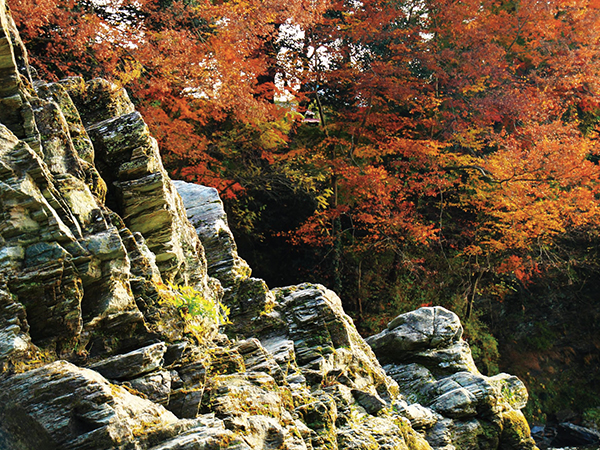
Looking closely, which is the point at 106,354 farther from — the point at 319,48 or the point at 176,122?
the point at 319,48

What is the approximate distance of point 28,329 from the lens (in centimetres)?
418

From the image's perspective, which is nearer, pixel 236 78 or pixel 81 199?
pixel 81 199

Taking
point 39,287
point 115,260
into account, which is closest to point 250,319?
point 115,260

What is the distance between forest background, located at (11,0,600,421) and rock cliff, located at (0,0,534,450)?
6934 millimetres

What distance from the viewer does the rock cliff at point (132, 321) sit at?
3.96 meters

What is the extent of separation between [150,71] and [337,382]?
8.93 meters

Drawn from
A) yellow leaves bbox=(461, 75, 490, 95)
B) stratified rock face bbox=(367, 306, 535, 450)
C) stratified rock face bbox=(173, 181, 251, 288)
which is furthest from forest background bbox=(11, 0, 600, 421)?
stratified rock face bbox=(367, 306, 535, 450)

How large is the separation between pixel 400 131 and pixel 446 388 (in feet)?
34.4

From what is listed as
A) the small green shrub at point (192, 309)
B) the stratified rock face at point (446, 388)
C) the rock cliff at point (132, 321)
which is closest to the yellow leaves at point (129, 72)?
the rock cliff at point (132, 321)

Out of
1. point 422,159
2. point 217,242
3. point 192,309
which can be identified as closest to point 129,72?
point 217,242

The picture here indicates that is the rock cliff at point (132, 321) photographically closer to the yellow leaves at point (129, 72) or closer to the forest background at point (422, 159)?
the yellow leaves at point (129, 72)

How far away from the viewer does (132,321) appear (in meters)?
4.93

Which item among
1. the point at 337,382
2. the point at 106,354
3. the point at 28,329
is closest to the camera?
the point at 28,329

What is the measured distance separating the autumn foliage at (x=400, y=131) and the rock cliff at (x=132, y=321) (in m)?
6.84
